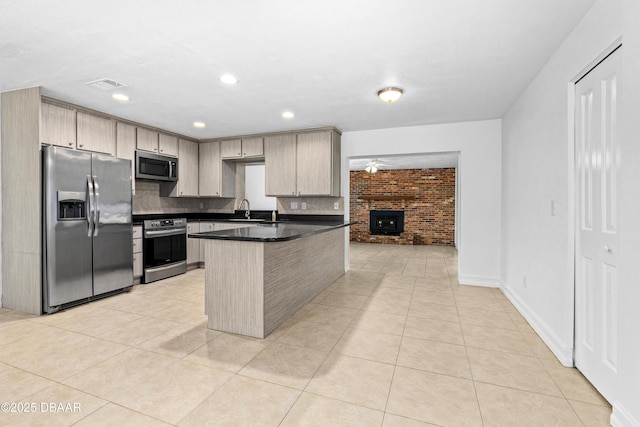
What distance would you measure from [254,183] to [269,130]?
Result: 138 cm

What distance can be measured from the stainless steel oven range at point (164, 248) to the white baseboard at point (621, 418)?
200 inches

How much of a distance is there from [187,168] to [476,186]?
4889 millimetres

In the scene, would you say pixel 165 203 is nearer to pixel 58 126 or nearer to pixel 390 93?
pixel 58 126

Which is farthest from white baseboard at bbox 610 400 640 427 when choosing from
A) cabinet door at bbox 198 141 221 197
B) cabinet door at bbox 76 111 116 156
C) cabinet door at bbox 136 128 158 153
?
cabinet door at bbox 136 128 158 153

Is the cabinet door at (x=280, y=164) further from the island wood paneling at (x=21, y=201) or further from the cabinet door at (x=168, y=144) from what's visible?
the island wood paneling at (x=21, y=201)

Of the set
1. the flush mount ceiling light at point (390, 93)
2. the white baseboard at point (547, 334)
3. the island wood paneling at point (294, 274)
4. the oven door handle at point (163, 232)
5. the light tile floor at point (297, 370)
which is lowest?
the light tile floor at point (297, 370)

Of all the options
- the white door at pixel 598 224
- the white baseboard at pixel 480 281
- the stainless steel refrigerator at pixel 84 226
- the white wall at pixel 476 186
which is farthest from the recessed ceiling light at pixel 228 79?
the white baseboard at pixel 480 281

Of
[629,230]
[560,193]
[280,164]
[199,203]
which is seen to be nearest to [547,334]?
[560,193]

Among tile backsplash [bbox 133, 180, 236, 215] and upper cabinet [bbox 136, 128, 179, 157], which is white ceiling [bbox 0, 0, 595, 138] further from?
tile backsplash [bbox 133, 180, 236, 215]

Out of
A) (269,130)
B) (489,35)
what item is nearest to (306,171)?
(269,130)

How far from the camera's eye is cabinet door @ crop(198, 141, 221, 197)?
5.59 meters

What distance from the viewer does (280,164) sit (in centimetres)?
506

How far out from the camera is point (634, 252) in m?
1.44

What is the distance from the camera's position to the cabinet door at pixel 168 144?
493 centimetres
